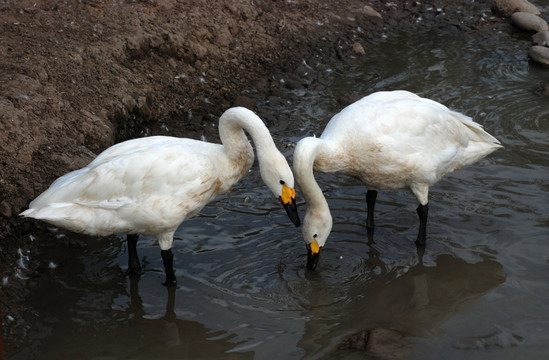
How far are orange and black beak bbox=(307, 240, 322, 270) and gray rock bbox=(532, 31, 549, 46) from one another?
268 inches

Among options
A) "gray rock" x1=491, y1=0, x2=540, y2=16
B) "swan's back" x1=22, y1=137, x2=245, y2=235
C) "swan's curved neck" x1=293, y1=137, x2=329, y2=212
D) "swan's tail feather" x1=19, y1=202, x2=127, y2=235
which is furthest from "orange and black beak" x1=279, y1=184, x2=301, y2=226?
"gray rock" x1=491, y1=0, x2=540, y2=16

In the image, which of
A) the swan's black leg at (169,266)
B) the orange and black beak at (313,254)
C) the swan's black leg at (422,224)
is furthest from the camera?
the swan's black leg at (422,224)

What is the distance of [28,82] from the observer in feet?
26.9

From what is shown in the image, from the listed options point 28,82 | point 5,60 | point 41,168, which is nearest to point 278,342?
point 41,168

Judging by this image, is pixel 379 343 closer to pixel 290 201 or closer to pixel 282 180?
pixel 290 201

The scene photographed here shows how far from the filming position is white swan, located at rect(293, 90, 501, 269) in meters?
6.41

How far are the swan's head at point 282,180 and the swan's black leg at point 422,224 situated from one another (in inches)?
61.5

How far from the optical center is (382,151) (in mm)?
6547

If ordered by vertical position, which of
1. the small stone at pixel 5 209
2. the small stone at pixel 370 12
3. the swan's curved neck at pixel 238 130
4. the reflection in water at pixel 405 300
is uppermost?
the swan's curved neck at pixel 238 130

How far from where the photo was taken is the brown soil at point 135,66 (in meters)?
7.48

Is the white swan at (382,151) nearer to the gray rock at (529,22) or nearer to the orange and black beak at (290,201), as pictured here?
the orange and black beak at (290,201)

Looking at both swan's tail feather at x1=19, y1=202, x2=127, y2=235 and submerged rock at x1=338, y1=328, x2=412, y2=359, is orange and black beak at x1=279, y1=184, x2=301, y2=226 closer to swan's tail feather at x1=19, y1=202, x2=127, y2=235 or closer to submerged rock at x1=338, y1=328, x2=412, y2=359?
submerged rock at x1=338, y1=328, x2=412, y2=359

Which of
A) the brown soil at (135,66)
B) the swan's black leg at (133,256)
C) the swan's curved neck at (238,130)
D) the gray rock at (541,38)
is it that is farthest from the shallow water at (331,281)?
the gray rock at (541,38)

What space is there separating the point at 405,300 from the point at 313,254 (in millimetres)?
911
